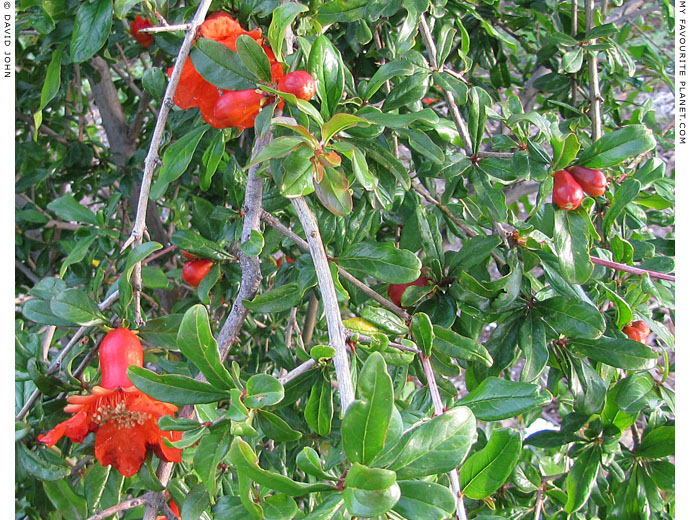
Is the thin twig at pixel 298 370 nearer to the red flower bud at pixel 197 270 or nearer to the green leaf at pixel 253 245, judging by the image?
the green leaf at pixel 253 245

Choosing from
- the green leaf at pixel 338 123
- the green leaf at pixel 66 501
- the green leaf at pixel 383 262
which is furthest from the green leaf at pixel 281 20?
the green leaf at pixel 66 501

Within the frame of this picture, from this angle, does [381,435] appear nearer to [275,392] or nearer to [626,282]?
[275,392]

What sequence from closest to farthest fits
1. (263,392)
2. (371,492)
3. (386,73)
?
(371,492) → (263,392) → (386,73)

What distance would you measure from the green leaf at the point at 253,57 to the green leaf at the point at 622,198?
48 centimetres

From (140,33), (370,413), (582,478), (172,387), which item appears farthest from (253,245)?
(140,33)

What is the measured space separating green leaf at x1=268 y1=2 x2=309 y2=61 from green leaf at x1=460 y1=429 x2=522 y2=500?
454 millimetres

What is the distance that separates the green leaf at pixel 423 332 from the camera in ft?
2.14

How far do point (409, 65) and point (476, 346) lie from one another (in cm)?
36

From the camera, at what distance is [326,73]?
68 centimetres

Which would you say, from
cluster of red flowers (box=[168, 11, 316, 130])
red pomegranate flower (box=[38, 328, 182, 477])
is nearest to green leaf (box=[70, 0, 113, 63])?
cluster of red flowers (box=[168, 11, 316, 130])

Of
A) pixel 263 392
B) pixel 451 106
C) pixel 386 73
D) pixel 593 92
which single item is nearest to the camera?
pixel 263 392

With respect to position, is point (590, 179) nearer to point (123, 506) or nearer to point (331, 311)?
point (331, 311)

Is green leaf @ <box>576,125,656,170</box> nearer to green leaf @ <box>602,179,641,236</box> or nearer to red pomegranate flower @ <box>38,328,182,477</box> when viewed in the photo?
green leaf @ <box>602,179,641,236</box>

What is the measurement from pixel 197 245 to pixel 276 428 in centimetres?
32
